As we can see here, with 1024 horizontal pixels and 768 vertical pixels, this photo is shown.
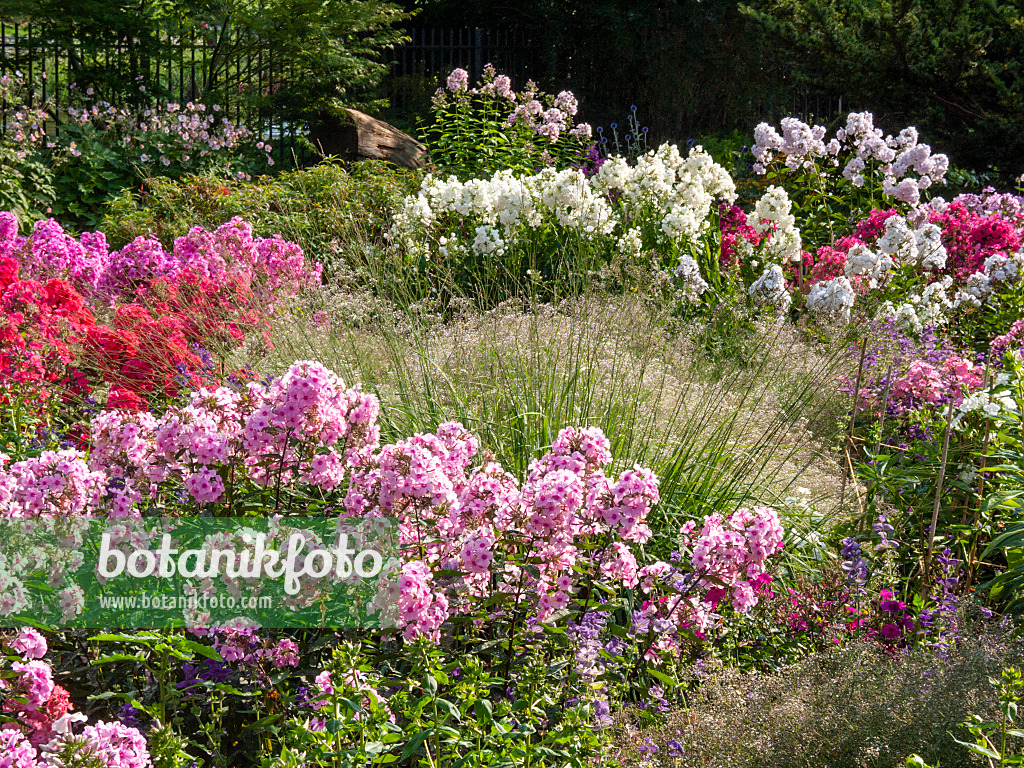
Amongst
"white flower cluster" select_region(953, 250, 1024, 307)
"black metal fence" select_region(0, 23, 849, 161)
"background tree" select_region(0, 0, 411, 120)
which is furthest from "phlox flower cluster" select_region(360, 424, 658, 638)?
"background tree" select_region(0, 0, 411, 120)

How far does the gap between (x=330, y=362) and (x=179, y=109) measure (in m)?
9.59

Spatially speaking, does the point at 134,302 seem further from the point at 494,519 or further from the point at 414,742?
the point at 414,742

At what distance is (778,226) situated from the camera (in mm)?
6711

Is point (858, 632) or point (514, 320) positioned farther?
point (514, 320)

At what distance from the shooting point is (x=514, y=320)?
15.6 feet

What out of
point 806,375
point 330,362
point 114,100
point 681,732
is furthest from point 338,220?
point 114,100

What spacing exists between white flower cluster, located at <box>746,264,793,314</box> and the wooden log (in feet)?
25.2

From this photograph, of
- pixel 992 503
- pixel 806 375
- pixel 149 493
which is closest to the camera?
pixel 149 493

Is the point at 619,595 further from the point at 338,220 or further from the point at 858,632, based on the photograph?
the point at 338,220

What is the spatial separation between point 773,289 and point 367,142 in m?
8.40

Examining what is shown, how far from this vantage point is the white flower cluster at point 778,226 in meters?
6.49

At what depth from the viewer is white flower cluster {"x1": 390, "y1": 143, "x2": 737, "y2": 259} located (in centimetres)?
637

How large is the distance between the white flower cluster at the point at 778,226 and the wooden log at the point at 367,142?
256 inches

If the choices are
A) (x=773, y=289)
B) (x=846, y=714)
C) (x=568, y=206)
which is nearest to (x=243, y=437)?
(x=846, y=714)
